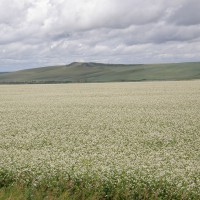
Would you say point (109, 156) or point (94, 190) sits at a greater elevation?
point (94, 190)

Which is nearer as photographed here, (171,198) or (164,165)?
(171,198)

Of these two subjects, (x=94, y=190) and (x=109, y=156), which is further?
(x=109, y=156)

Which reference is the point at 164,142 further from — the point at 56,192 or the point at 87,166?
the point at 56,192

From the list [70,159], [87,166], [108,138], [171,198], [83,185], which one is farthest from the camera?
[108,138]

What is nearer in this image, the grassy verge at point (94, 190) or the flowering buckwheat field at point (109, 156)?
the grassy verge at point (94, 190)

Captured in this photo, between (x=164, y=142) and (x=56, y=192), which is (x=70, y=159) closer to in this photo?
(x=56, y=192)

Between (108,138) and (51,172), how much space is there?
9.12 meters

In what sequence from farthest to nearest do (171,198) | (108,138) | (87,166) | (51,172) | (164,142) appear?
1. (108,138)
2. (164,142)
3. (87,166)
4. (51,172)
5. (171,198)

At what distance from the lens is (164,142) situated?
2097 cm

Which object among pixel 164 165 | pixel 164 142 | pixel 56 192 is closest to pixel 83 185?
pixel 56 192

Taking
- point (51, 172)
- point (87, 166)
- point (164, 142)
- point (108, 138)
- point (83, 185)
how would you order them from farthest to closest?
point (108, 138), point (164, 142), point (87, 166), point (51, 172), point (83, 185)

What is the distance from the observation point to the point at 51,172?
44.7 ft

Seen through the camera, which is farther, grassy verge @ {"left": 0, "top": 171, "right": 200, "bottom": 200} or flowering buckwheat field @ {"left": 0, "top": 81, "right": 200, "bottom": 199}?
flowering buckwheat field @ {"left": 0, "top": 81, "right": 200, "bottom": 199}

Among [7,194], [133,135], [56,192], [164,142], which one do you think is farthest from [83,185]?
[133,135]
